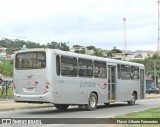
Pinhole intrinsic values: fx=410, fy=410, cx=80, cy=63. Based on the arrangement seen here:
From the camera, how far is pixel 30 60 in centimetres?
1981

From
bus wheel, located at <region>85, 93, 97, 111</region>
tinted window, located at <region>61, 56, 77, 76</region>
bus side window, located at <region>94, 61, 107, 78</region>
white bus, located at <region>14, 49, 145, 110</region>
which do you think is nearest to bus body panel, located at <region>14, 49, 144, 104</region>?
white bus, located at <region>14, 49, 145, 110</region>

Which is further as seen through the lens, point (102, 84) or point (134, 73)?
point (134, 73)

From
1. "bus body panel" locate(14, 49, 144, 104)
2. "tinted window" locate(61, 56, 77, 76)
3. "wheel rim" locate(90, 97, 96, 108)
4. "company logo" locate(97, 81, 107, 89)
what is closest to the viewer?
"bus body panel" locate(14, 49, 144, 104)

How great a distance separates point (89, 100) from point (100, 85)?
4.94 ft

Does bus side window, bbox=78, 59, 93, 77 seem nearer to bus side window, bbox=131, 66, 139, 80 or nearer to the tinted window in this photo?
the tinted window

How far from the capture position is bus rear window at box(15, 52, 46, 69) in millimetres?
19391

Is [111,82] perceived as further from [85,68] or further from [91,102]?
[85,68]

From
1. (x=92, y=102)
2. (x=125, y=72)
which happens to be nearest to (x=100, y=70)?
(x=92, y=102)

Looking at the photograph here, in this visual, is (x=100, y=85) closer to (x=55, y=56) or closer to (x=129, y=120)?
(x=55, y=56)

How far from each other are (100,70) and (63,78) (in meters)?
4.29

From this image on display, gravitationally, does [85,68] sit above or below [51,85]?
above

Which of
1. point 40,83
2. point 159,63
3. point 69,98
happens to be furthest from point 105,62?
point 159,63

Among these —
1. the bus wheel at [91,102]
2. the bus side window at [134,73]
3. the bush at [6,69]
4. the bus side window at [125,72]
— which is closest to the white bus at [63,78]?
the bus wheel at [91,102]

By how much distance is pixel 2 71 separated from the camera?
99.3m
